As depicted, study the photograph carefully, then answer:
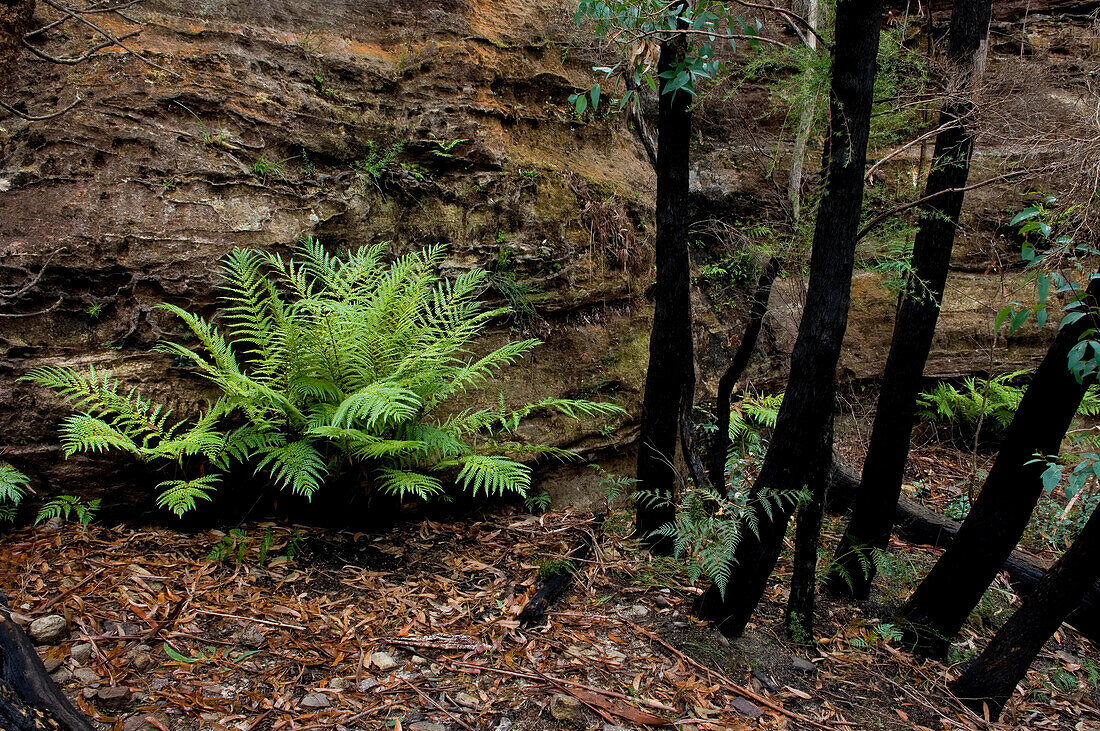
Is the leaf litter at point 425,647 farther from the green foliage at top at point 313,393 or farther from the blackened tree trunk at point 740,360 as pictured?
the blackened tree trunk at point 740,360

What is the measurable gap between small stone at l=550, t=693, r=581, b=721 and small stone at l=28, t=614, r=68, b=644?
2015 mm

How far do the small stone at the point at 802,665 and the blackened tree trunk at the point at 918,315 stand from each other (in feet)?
2.78

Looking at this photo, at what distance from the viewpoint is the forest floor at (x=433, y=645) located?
8.16 ft

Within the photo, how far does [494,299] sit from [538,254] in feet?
1.72

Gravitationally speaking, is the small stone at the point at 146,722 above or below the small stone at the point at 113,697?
below

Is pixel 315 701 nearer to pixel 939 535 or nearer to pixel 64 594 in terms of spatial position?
pixel 64 594

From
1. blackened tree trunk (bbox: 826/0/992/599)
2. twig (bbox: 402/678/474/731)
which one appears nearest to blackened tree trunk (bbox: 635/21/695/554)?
blackened tree trunk (bbox: 826/0/992/599)

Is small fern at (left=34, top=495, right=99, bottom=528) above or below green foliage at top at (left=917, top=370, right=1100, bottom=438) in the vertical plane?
below

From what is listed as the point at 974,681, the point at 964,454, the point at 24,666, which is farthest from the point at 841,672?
the point at 964,454

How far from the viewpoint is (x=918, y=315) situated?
366 cm

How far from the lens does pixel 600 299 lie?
16.5 feet

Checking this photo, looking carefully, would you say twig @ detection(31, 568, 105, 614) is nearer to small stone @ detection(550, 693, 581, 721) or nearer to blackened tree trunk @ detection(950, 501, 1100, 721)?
small stone @ detection(550, 693, 581, 721)

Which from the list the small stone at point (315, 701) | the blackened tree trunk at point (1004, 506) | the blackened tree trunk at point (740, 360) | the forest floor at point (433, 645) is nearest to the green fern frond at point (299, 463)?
the forest floor at point (433, 645)

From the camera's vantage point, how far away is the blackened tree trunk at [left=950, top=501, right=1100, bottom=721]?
294cm
